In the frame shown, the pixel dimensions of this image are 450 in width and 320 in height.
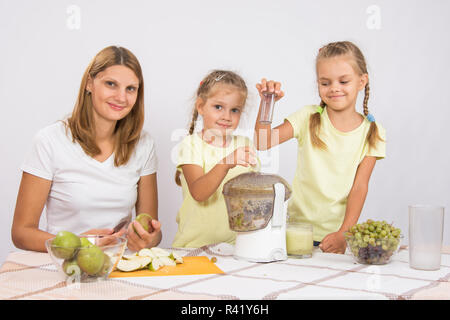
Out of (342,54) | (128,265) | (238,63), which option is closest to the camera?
(128,265)

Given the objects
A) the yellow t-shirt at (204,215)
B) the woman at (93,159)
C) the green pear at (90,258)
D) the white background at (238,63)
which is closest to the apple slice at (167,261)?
the green pear at (90,258)

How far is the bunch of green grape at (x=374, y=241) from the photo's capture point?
44.9 inches

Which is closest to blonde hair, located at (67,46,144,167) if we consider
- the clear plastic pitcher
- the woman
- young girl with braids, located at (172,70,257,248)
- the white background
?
the woman

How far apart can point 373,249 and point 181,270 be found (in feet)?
1.54

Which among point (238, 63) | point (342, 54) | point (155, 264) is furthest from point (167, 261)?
point (238, 63)

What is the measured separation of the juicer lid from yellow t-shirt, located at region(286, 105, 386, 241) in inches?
17.7

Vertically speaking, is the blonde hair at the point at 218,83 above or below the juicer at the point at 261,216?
above

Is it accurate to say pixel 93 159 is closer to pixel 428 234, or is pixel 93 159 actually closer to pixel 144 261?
pixel 144 261

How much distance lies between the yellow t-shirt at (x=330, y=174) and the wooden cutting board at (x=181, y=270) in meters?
0.59

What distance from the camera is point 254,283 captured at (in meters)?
0.99

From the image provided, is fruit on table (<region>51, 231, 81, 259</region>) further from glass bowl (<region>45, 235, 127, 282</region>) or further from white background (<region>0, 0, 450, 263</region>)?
white background (<region>0, 0, 450, 263</region>)

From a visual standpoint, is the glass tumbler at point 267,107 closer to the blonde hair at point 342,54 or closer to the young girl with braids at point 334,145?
the young girl with braids at point 334,145
